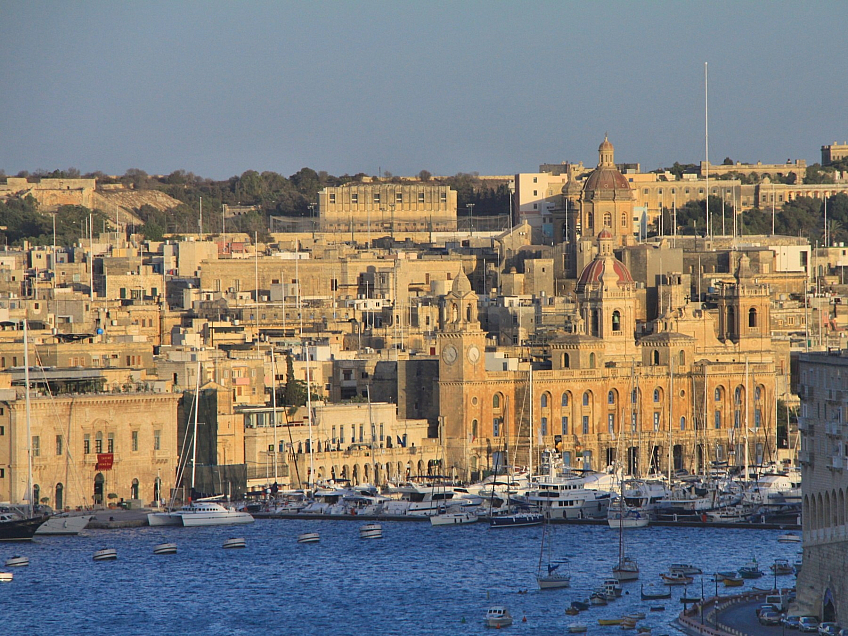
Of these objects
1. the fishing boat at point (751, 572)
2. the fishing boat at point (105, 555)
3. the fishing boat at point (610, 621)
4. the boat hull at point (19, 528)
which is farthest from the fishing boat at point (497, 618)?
the boat hull at point (19, 528)

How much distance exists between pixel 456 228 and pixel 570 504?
82461mm

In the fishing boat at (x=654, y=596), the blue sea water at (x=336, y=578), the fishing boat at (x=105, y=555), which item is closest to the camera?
the blue sea water at (x=336, y=578)

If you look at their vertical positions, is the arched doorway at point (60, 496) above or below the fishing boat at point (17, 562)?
above

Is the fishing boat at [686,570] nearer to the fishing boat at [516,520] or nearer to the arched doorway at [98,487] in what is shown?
the fishing boat at [516,520]

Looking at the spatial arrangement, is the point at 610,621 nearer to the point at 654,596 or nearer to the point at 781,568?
the point at 654,596

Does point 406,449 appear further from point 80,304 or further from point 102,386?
point 80,304

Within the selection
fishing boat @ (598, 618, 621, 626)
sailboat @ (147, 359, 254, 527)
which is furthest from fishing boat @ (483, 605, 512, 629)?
sailboat @ (147, 359, 254, 527)

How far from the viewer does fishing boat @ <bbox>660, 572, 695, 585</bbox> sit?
246 ft

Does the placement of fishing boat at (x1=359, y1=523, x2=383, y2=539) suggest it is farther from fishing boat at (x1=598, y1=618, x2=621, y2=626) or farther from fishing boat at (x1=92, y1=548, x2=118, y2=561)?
fishing boat at (x1=598, y1=618, x2=621, y2=626)

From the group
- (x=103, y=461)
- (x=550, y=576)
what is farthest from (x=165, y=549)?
(x=550, y=576)

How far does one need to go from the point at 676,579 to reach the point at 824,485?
51.3 feet

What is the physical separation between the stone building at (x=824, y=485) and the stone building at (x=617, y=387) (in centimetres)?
4038

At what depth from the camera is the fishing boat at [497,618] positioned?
229 ft

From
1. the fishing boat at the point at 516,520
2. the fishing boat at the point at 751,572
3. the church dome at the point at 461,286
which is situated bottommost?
the fishing boat at the point at 751,572
